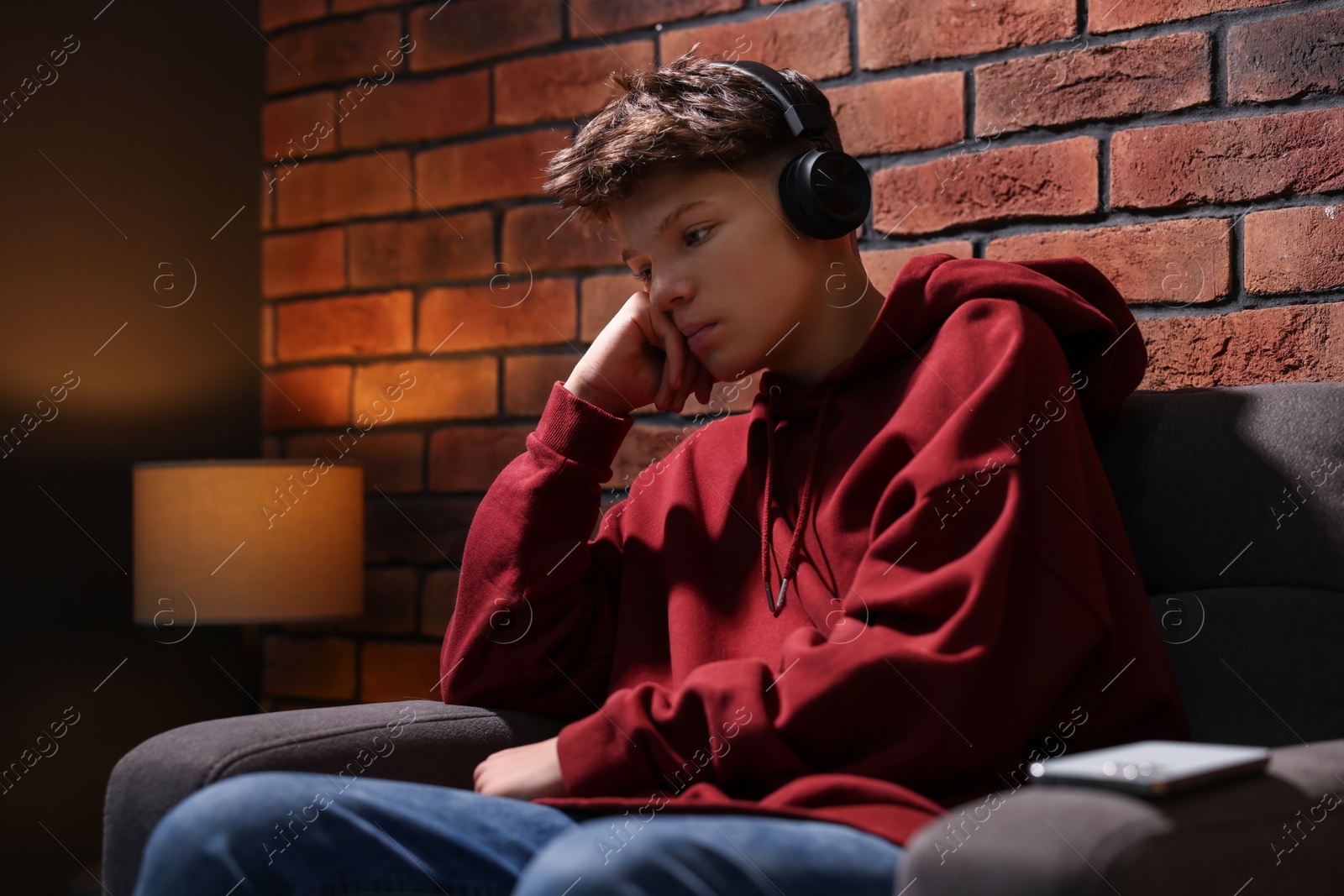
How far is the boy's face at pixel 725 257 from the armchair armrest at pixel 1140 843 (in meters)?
0.55

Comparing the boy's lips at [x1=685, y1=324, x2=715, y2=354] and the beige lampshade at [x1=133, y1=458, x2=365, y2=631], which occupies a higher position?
the boy's lips at [x1=685, y1=324, x2=715, y2=354]

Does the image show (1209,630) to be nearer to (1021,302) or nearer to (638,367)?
(1021,302)

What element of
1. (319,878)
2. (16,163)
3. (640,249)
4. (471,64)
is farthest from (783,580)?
(16,163)

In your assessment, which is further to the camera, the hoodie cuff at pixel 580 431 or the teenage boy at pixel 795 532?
the hoodie cuff at pixel 580 431

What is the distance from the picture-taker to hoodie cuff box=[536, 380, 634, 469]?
1.14 m

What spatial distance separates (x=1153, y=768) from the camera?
0.59 meters

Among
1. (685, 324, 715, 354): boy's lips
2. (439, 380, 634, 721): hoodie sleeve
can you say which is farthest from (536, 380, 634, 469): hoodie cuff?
(685, 324, 715, 354): boy's lips

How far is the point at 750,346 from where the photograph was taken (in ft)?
3.53

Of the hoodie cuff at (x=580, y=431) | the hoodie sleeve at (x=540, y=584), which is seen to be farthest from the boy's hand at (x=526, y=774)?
the hoodie cuff at (x=580, y=431)

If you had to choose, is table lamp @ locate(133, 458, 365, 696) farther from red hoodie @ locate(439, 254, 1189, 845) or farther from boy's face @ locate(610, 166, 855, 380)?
boy's face @ locate(610, 166, 855, 380)

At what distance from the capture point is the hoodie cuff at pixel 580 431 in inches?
44.9

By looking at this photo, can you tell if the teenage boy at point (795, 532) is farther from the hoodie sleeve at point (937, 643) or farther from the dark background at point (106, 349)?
the dark background at point (106, 349)

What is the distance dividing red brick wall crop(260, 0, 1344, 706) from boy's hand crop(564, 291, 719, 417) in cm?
31

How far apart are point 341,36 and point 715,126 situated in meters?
1.06
